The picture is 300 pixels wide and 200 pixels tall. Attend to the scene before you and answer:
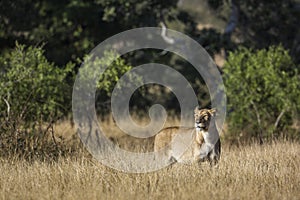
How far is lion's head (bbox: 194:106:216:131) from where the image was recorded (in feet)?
36.5

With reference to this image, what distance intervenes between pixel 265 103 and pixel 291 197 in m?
10.1

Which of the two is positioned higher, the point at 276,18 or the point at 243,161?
the point at 276,18

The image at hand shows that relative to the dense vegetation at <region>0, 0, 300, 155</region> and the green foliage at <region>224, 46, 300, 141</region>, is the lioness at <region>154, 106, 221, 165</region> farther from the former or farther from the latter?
the green foliage at <region>224, 46, 300, 141</region>

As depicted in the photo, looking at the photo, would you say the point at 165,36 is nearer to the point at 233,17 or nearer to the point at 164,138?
the point at 233,17

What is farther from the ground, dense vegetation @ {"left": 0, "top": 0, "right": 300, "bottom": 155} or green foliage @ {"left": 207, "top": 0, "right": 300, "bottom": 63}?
green foliage @ {"left": 207, "top": 0, "right": 300, "bottom": 63}

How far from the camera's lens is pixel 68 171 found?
973cm

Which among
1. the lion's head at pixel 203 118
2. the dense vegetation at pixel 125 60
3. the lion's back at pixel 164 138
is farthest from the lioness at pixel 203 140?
the dense vegetation at pixel 125 60

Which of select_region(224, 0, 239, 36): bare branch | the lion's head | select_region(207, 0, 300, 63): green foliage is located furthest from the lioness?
select_region(207, 0, 300, 63): green foliage

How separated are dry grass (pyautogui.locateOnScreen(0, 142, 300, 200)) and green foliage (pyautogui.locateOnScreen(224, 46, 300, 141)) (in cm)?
702

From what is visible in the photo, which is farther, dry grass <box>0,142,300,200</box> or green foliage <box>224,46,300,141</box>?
green foliage <box>224,46,300,141</box>

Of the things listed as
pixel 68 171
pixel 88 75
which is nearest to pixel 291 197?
pixel 68 171

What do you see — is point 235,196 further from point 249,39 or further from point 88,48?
point 249,39

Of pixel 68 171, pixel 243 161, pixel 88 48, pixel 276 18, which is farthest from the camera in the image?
pixel 276 18

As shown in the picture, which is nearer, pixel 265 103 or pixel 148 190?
pixel 148 190
